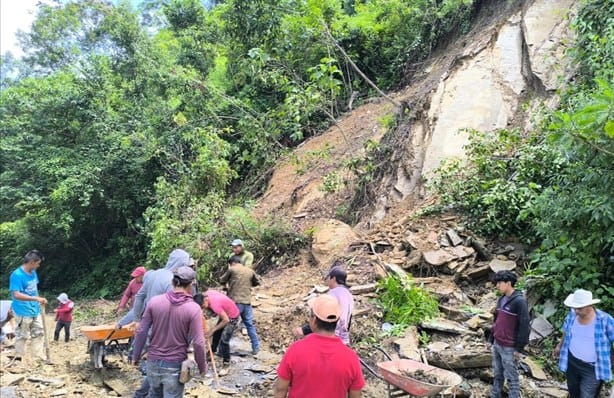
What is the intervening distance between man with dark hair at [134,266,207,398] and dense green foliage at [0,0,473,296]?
9.53 metres

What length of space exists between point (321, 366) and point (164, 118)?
608 inches

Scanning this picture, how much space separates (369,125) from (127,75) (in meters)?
9.22

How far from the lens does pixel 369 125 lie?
1516cm

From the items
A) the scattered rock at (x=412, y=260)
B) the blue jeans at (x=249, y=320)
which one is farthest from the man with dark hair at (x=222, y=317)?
the scattered rock at (x=412, y=260)

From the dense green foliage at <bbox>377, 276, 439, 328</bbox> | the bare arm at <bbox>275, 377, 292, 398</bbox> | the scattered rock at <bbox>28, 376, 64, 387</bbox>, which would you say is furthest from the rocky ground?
the bare arm at <bbox>275, 377, 292, 398</bbox>

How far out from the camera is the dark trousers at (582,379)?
4488 millimetres

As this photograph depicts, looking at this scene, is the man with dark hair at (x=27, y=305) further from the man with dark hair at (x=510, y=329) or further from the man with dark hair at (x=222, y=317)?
the man with dark hair at (x=510, y=329)

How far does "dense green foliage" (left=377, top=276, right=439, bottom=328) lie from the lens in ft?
22.7

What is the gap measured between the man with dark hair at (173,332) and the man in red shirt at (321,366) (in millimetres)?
1258

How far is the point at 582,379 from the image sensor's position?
4602mm

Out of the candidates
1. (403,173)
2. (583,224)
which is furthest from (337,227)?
(583,224)

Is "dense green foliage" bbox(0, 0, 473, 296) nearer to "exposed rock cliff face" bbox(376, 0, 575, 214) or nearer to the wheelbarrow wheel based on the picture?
"exposed rock cliff face" bbox(376, 0, 575, 214)

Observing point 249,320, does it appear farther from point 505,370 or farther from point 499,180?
point 499,180

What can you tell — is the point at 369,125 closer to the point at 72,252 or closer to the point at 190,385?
the point at 190,385
